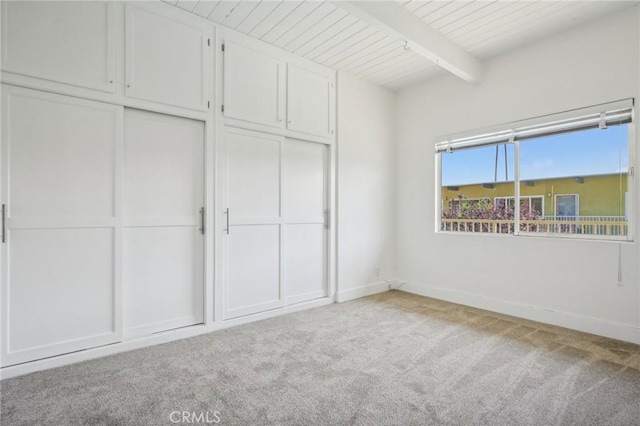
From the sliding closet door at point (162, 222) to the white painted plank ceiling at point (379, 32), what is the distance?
1066mm

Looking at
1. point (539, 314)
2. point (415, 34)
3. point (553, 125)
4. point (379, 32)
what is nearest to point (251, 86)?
point (379, 32)

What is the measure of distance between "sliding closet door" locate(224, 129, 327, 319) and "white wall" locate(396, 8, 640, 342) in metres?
1.37

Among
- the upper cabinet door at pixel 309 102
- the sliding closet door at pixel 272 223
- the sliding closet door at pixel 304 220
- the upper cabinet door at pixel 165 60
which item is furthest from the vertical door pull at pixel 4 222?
the upper cabinet door at pixel 309 102

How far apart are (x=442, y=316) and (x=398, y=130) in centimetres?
257

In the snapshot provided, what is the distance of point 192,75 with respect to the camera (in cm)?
286

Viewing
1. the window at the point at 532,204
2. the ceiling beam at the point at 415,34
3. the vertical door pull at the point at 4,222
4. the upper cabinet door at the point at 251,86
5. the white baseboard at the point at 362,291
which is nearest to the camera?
the vertical door pull at the point at 4,222

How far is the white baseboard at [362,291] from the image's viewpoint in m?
4.00

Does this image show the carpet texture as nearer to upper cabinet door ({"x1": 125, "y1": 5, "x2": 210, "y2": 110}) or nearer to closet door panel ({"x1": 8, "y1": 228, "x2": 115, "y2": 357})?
closet door panel ({"x1": 8, "y1": 228, "x2": 115, "y2": 357})

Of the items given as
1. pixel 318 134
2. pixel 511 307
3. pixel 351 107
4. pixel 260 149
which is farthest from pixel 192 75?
A: pixel 511 307

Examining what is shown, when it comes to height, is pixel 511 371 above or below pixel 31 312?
below

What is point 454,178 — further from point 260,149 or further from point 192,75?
point 192,75

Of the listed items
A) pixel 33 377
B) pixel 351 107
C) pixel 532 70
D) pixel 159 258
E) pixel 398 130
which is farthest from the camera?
pixel 398 130

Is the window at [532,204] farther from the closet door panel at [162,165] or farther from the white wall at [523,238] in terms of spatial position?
the closet door panel at [162,165]

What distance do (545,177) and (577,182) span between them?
28 centimetres
